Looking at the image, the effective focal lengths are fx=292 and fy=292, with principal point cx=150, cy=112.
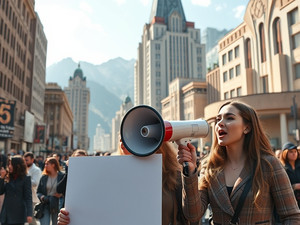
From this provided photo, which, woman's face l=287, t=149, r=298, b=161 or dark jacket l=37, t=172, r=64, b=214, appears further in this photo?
dark jacket l=37, t=172, r=64, b=214

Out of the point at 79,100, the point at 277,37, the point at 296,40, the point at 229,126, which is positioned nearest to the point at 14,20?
the point at 277,37

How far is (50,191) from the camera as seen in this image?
6141 millimetres

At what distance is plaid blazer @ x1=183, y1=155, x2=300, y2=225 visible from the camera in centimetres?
205

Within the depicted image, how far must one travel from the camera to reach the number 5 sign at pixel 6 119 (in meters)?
23.9

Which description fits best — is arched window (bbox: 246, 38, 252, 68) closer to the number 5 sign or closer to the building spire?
the number 5 sign

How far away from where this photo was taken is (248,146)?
7.79 feet

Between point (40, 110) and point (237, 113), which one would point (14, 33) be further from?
point (237, 113)

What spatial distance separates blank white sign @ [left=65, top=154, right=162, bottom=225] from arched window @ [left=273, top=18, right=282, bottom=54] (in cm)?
3950

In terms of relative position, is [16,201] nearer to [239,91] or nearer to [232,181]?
[232,181]

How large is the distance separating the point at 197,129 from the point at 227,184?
1.78 feet

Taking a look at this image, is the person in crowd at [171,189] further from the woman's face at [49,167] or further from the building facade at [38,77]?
the building facade at [38,77]

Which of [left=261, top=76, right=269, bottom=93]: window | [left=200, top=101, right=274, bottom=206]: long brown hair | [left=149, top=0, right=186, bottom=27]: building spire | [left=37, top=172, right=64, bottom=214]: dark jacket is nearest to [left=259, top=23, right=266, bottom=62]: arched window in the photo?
[left=261, top=76, right=269, bottom=93]: window

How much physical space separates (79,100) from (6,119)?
162155 millimetres

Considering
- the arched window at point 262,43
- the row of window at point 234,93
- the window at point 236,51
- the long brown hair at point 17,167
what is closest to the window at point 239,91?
the row of window at point 234,93
